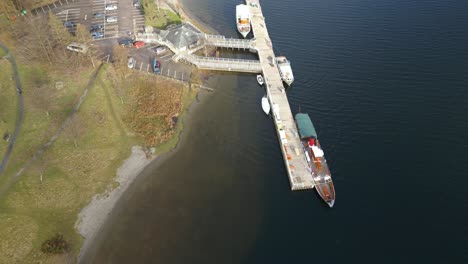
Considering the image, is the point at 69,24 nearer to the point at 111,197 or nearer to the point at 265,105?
the point at 111,197

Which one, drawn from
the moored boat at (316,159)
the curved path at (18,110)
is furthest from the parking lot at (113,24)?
the moored boat at (316,159)

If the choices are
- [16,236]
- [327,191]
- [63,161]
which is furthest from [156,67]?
[327,191]

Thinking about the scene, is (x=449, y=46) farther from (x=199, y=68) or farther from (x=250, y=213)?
(x=250, y=213)

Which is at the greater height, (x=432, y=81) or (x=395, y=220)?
(x=432, y=81)

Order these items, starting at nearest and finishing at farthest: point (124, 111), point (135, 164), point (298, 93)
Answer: point (135, 164) → point (124, 111) → point (298, 93)

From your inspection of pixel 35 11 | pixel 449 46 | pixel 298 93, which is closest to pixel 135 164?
pixel 298 93

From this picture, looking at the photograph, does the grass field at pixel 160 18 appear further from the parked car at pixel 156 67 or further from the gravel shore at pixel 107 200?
the gravel shore at pixel 107 200

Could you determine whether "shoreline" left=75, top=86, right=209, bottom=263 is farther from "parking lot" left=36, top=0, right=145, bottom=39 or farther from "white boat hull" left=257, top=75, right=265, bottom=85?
"parking lot" left=36, top=0, right=145, bottom=39
